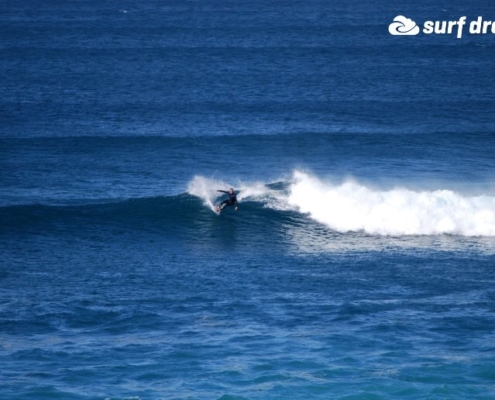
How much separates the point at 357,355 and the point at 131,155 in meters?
28.2

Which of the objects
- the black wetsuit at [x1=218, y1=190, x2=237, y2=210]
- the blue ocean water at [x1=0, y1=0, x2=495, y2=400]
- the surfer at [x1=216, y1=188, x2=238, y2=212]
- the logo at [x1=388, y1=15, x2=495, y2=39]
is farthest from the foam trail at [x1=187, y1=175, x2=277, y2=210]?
the logo at [x1=388, y1=15, x2=495, y2=39]

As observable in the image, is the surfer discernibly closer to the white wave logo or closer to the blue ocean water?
the blue ocean water

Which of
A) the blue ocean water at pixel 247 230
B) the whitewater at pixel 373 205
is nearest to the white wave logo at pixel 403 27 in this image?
the blue ocean water at pixel 247 230

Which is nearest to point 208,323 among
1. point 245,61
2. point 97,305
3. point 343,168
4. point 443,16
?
point 97,305

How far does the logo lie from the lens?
106 m

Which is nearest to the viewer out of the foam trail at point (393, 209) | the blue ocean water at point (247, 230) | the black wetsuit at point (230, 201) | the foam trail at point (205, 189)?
the blue ocean water at point (247, 230)

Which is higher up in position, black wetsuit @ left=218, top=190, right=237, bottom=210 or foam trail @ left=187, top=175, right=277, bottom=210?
foam trail @ left=187, top=175, right=277, bottom=210

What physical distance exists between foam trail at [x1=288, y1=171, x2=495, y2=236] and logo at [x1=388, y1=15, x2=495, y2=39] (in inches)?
2337

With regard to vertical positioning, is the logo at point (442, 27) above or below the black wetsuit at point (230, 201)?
above

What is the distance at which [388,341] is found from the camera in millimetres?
31828

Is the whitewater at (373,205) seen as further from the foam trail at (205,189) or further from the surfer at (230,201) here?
the surfer at (230,201)

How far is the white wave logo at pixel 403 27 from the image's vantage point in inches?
4166

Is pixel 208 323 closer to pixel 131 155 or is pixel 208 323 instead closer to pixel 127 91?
pixel 131 155

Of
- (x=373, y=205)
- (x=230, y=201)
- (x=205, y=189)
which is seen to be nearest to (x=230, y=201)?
(x=230, y=201)
